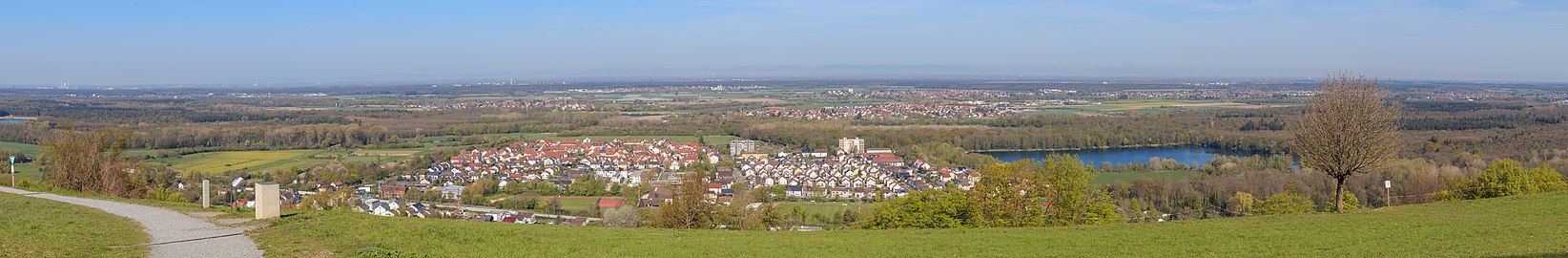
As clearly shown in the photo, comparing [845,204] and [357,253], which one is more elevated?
[357,253]

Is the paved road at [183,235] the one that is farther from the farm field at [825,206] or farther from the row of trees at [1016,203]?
the farm field at [825,206]

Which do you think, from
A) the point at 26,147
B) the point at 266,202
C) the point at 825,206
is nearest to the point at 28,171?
the point at 26,147

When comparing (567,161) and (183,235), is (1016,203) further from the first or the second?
(567,161)

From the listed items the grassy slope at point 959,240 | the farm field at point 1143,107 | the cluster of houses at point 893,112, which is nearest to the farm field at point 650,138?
the cluster of houses at point 893,112

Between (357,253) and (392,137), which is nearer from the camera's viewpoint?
(357,253)

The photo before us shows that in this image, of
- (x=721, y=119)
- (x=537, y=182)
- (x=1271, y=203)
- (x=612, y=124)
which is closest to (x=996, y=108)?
(x=721, y=119)

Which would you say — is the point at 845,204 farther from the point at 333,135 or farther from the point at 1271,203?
the point at 333,135
